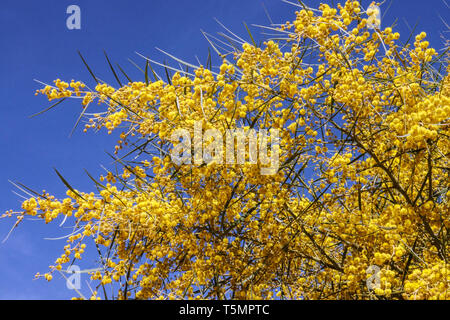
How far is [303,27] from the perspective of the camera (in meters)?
2.79

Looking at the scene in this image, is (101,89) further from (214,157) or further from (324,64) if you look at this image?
(324,64)

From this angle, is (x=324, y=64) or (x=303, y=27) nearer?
(x=303, y=27)

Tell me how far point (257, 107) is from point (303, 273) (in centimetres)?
146

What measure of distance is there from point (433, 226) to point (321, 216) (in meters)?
0.77

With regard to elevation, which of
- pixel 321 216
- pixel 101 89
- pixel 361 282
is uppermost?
pixel 101 89

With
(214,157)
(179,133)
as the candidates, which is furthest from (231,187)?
(179,133)

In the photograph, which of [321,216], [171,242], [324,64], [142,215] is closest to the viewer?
[142,215]

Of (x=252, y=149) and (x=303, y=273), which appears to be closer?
(x=252, y=149)

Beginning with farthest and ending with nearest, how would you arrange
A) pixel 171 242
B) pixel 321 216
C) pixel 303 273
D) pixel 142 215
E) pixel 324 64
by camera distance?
pixel 303 273
pixel 321 216
pixel 324 64
pixel 171 242
pixel 142 215

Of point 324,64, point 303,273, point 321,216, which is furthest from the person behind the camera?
point 303,273

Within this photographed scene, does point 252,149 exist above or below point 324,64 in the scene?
below

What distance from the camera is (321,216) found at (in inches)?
129

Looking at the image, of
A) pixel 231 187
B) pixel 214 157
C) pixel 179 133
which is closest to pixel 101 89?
pixel 179 133

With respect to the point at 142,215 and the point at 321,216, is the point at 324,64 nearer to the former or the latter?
the point at 321,216
